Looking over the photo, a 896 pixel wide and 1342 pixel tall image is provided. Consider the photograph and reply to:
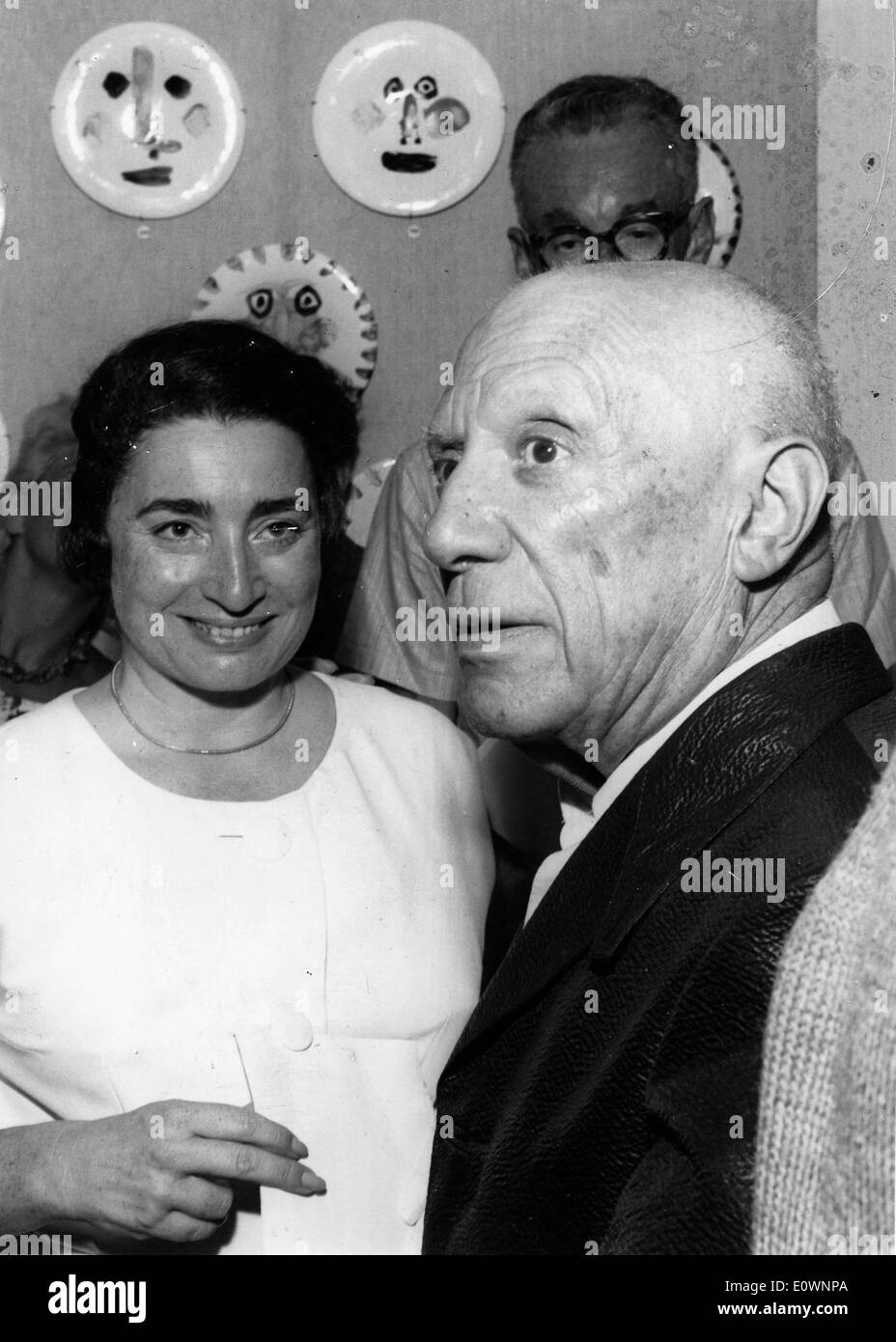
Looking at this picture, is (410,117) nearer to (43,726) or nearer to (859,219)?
(859,219)

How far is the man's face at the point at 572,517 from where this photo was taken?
3.25ft

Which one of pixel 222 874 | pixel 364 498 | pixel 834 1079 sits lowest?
pixel 834 1079

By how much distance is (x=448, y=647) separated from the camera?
73.3 inches

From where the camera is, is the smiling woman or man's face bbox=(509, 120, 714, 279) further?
man's face bbox=(509, 120, 714, 279)

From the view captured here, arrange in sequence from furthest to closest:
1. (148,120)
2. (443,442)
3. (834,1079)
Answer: (148,120)
(443,442)
(834,1079)

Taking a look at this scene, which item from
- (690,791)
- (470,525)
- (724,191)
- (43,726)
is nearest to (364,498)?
(724,191)

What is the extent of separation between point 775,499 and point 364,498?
1.23 m

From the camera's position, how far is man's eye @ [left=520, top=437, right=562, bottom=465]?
101 cm

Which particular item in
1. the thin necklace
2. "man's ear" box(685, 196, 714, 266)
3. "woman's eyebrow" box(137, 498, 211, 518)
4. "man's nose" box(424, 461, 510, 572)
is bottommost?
the thin necklace

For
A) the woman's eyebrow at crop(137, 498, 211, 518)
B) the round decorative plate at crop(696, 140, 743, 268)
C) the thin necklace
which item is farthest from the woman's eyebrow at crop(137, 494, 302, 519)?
the round decorative plate at crop(696, 140, 743, 268)

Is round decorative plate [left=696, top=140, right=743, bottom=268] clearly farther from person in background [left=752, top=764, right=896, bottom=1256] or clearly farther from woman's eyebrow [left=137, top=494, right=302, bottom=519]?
person in background [left=752, top=764, right=896, bottom=1256]

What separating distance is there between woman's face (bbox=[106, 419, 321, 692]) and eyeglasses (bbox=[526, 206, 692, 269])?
1.73 feet

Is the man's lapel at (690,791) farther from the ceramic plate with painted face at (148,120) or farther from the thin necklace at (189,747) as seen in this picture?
the ceramic plate with painted face at (148,120)

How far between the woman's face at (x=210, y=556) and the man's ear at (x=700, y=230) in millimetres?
690
